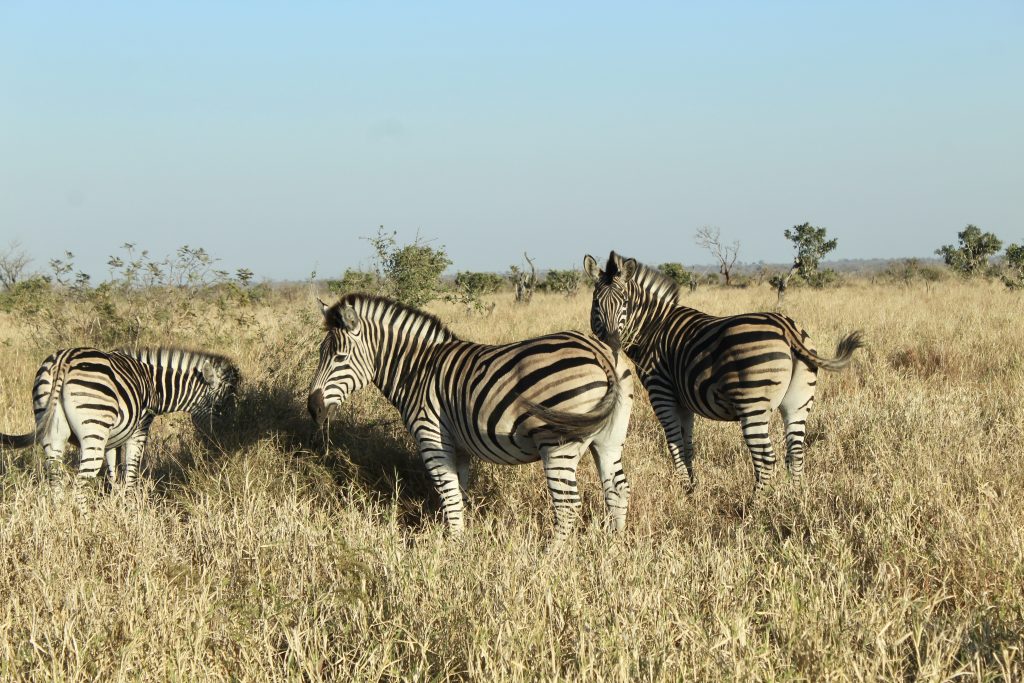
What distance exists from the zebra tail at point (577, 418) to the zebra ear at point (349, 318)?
137cm

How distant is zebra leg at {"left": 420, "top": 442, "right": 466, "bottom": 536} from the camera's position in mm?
5004

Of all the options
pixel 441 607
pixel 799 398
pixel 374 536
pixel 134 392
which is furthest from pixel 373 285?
pixel 441 607

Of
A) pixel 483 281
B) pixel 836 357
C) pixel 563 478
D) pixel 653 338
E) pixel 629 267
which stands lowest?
pixel 563 478

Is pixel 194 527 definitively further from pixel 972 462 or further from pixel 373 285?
pixel 373 285

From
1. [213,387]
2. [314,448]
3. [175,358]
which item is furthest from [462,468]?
[175,358]

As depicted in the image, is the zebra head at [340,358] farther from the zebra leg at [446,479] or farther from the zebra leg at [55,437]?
the zebra leg at [55,437]

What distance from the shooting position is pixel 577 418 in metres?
4.45

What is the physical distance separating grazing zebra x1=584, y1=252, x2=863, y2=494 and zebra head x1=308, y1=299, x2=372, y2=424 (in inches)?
80.0

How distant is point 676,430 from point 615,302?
3.62ft

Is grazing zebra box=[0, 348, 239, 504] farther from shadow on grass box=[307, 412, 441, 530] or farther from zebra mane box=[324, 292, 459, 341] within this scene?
zebra mane box=[324, 292, 459, 341]

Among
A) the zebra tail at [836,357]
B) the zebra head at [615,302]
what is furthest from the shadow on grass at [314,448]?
the zebra tail at [836,357]

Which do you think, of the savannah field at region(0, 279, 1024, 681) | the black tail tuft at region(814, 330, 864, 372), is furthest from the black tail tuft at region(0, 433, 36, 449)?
the black tail tuft at region(814, 330, 864, 372)

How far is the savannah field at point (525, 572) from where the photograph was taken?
9.43 feet

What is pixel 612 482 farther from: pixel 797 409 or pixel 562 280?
pixel 562 280
